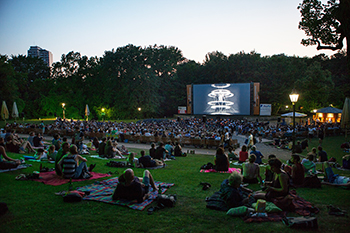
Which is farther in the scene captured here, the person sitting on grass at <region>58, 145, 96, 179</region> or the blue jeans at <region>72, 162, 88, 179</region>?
the blue jeans at <region>72, 162, 88, 179</region>

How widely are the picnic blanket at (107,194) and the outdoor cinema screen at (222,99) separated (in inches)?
1333

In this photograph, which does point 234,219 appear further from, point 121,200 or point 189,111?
point 189,111

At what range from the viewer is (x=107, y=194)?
495cm

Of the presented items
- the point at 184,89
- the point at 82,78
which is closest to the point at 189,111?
the point at 184,89

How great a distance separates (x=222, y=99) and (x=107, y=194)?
35382 millimetres

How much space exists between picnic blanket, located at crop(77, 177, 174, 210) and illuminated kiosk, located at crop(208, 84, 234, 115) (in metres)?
33.8

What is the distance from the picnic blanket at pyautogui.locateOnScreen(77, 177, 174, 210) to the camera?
440 centimetres

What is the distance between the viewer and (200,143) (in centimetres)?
1559

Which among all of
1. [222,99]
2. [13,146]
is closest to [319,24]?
[13,146]

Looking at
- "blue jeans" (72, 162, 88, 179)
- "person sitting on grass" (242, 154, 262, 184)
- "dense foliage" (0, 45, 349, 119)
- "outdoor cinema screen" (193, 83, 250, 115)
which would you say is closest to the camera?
"person sitting on grass" (242, 154, 262, 184)

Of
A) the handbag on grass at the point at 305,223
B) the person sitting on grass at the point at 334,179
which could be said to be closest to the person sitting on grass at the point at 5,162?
the handbag on grass at the point at 305,223

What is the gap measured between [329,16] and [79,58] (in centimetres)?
4451

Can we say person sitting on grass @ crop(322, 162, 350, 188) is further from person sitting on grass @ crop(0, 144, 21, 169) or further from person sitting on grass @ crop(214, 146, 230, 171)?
person sitting on grass @ crop(0, 144, 21, 169)

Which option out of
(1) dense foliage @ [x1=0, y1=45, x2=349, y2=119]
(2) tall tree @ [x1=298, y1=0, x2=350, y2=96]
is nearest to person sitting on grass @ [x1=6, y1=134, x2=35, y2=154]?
(2) tall tree @ [x1=298, y1=0, x2=350, y2=96]
